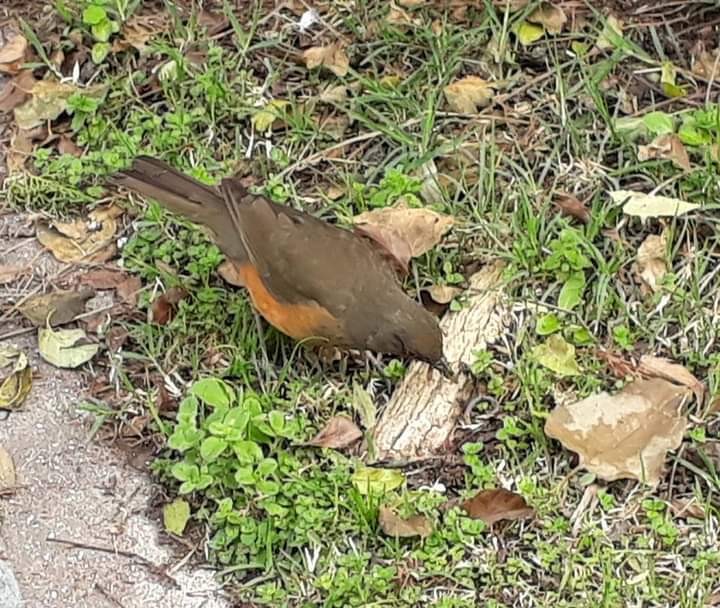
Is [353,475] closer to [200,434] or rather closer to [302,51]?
[200,434]

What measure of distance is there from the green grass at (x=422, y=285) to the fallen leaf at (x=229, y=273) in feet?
0.12

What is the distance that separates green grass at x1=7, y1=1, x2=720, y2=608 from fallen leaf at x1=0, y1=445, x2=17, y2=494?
45 centimetres

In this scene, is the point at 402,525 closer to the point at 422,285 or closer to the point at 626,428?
the point at 626,428

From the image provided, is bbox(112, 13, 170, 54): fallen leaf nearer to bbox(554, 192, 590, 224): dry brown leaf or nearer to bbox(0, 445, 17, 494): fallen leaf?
bbox(554, 192, 590, 224): dry brown leaf

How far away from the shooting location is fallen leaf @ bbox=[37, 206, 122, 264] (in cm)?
526

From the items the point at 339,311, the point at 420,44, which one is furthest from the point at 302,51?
the point at 339,311

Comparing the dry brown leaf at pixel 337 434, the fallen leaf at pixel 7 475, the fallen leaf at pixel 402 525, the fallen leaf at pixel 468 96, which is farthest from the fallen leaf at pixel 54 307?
the fallen leaf at pixel 468 96

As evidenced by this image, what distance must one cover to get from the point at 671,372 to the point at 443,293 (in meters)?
0.78

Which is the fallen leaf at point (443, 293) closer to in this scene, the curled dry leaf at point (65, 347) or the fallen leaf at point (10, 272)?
the curled dry leaf at point (65, 347)

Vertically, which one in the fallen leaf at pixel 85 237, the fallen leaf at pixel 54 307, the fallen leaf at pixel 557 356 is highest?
the fallen leaf at pixel 557 356

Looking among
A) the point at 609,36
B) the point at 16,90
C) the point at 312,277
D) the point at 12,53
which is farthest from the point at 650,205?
the point at 12,53

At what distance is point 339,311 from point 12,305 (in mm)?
1181

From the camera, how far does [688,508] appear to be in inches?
Result: 171

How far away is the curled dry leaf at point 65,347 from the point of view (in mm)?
4910
